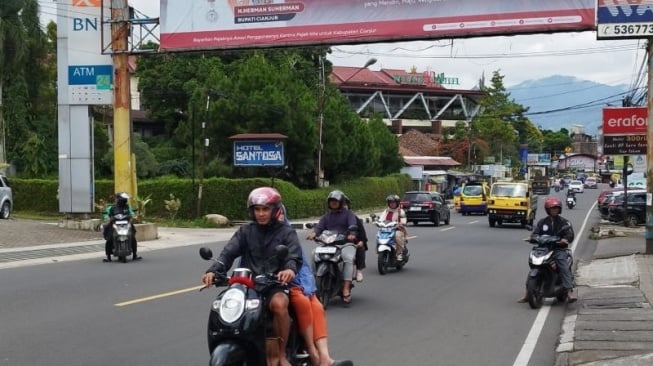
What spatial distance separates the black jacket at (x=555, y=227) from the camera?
11555 millimetres

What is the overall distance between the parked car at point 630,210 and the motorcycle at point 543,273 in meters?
22.8

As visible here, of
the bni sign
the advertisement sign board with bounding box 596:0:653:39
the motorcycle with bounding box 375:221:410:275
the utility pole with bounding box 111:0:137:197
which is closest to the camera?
the motorcycle with bounding box 375:221:410:275

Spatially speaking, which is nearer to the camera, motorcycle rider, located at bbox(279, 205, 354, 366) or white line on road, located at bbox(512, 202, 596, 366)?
motorcycle rider, located at bbox(279, 205, 354, 366)

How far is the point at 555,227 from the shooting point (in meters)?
11.7

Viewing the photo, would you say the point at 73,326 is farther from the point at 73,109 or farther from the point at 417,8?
the point at 73,109

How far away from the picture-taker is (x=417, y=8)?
20.9 m

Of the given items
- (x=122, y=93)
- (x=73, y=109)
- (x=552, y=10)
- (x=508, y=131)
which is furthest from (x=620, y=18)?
(x=508, y=131)

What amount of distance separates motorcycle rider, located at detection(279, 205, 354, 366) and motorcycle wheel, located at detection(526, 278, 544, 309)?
220 inches

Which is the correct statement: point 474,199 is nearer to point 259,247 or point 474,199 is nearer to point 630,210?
point 630,210

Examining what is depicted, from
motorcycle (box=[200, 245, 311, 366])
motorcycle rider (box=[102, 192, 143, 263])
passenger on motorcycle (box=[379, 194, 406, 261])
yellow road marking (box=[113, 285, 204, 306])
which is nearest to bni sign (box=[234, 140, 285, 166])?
motorcycle rider (box=[102, 192, 143, 263])

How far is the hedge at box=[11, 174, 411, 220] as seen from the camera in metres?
34.8

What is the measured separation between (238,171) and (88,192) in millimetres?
15278

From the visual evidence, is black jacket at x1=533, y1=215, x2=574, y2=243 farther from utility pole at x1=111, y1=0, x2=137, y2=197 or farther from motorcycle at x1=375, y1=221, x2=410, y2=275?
utility pole at x1=111, y1=0, x2=137, y2=197

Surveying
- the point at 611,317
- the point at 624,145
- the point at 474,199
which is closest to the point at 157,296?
the point at 611,317
